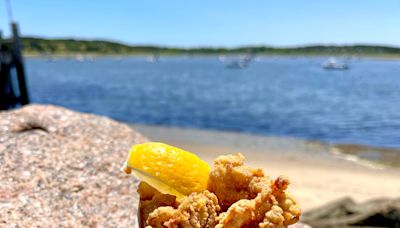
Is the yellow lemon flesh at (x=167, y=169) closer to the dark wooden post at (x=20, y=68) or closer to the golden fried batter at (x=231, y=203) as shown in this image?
the golden fried batter at (x=231, y=203)

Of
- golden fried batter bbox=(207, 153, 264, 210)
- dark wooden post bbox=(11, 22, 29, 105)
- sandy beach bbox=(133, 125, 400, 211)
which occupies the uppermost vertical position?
golden fried batter bbox=(207, 153, 264, 210)

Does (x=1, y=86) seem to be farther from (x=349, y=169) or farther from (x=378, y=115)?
(x=378, y=115)

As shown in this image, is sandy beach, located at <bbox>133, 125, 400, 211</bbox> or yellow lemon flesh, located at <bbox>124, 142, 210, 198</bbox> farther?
sandy beach, located at <bbox>133, 125, 400, 211</bbox>

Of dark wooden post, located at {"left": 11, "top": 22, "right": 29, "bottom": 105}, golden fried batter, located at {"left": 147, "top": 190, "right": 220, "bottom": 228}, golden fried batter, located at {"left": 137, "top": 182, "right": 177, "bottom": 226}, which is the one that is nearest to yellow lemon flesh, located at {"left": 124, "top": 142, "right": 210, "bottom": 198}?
golden fried batter, located at {"left": 137, "top": 182, "right": 177, "bottom": 226}

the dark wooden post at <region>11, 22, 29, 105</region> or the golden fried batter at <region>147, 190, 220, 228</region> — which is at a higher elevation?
the golden fried batter at <region>147, 190, 220, 228</region>

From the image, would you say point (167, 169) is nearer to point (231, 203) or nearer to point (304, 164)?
point (231, 203)

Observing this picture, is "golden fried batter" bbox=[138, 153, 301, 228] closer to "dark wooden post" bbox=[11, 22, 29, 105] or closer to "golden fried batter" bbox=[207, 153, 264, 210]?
"golden fried batter" bbox=[207, 153, 264, 210]

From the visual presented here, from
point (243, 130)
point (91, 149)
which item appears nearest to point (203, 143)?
point (243, 130)
